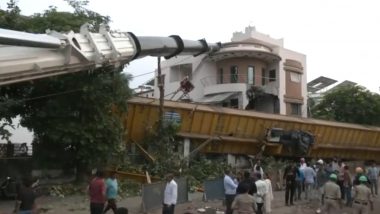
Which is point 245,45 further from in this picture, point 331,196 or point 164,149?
point 331,196

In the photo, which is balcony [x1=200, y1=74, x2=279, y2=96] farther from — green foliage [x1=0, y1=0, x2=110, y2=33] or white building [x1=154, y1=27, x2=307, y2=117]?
green foliage [x1=0, y1=0, x2=110, y2=33]

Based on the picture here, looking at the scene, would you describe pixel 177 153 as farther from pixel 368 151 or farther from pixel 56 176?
Result: pixel 368 151

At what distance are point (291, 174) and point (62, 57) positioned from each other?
10048mm

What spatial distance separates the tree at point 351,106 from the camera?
1788 inches

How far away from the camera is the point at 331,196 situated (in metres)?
14.0

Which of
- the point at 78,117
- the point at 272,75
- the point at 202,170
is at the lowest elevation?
the point at 202,170

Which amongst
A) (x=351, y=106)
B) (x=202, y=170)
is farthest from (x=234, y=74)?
(x=202, y=170)

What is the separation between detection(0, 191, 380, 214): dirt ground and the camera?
1591 cm

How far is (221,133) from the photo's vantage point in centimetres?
2603

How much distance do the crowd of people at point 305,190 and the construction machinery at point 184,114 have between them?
16.5 feet

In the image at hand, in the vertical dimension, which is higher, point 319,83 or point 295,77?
point 319,83

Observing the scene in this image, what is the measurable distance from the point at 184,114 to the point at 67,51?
40.5ft

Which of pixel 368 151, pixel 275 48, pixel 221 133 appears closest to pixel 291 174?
pixel 221 133

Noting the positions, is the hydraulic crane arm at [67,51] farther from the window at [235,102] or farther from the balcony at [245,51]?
the window at [235,102]
